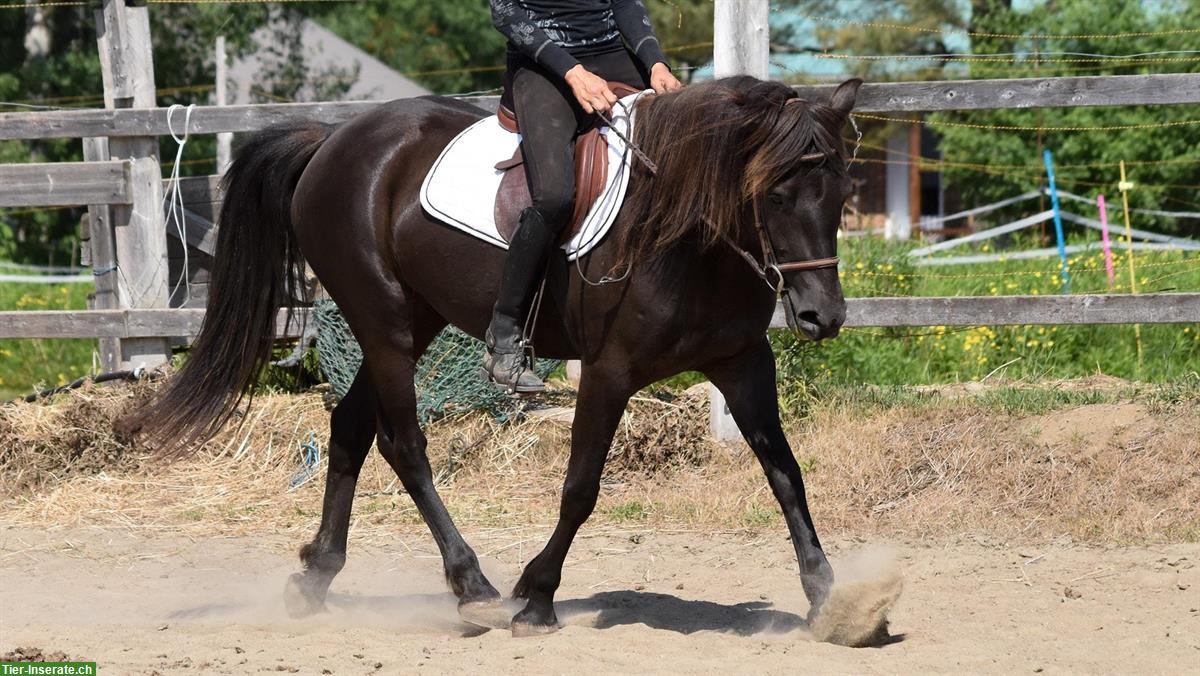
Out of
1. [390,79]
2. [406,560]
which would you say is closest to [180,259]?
[406,560]

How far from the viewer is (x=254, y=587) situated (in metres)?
5.79

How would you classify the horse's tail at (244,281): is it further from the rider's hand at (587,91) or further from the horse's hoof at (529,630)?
the horse's hoof at (529,630)

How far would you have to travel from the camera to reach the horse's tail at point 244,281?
19.1ft

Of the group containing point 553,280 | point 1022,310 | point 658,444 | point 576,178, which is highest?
point 576,178

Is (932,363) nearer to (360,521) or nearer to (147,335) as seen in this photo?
(360,521)

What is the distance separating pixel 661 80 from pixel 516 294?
1003mm

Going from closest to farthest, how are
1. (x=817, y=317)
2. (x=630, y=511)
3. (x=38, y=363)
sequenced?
(x=817, y=317), (x=630, y=511), (x=38, y=363)

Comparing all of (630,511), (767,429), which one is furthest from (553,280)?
(630,511)

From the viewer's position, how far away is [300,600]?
5.35 m

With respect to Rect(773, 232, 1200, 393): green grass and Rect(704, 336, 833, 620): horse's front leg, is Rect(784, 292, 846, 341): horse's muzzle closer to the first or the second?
Rect(704, 336, 833, 620): horse's front leg

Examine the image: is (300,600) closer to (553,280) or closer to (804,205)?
(553,280)

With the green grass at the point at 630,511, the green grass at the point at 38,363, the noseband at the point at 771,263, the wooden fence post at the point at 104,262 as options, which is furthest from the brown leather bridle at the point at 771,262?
the green grass at the point at 38,363

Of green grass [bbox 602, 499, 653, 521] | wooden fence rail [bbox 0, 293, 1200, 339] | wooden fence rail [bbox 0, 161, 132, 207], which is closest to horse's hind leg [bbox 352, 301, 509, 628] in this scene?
green grass [bbox 602, 499, 653, 521]

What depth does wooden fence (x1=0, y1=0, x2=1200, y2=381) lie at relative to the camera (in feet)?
23.4
